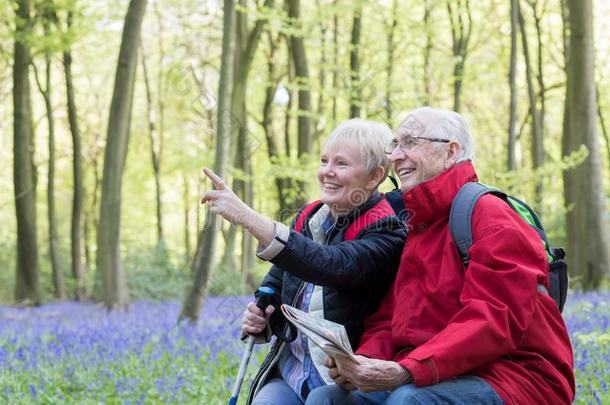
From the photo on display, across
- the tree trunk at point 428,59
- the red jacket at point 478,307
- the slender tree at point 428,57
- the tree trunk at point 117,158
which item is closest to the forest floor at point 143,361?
the red jacket at point 478,307

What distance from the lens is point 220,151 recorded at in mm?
9109

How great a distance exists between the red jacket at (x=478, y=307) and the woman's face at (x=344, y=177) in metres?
0.42

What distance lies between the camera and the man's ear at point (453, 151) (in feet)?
10.8

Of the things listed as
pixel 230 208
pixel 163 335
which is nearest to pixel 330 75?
pixel 163 335

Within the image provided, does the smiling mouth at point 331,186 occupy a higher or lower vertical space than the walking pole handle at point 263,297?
higher

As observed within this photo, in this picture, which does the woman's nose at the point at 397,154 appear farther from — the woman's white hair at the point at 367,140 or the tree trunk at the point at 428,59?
the tree trunk at the point at 428,59

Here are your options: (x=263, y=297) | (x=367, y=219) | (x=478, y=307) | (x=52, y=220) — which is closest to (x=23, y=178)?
(x=52, y=220)

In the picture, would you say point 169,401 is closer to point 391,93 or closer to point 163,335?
point 163,335

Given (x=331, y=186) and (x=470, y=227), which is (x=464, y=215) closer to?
(x=470, y=227)

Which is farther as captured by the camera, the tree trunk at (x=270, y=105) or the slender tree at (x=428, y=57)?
the tree trunk at (x=270, y=105)

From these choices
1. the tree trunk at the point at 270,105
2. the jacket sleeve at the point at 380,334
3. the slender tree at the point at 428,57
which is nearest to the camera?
the jacket sleeve at the point at 380,334

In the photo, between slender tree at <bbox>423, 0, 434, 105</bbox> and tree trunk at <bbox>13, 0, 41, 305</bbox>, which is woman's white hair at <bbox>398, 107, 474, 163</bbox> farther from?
slender tree at <bbox>423, 0, 434, 105</bbox>

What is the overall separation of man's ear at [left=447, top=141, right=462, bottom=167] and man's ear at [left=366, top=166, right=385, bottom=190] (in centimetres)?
42

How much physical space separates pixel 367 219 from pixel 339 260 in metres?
0.38
